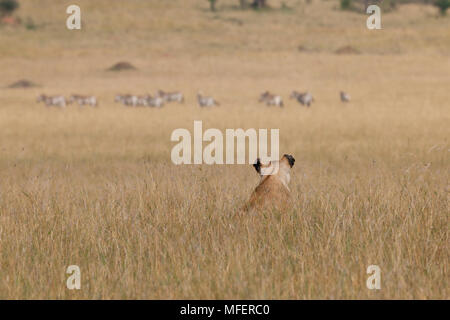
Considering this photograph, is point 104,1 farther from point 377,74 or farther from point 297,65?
point 377,74

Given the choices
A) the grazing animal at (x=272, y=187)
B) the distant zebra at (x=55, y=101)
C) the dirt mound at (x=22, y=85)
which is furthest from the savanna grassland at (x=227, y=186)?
the dirt mound at (x=22, y=85)

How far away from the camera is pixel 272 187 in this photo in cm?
738

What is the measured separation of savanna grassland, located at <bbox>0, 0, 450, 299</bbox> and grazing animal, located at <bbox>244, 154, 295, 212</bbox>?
14cm

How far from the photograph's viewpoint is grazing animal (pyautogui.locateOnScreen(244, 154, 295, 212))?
7.30 metres

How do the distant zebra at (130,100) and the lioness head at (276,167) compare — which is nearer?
the lioness head at (276,167)

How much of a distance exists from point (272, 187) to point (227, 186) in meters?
Answer: 1.56

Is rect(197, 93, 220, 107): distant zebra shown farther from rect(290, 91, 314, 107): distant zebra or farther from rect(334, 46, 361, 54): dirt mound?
rect(334, 46, 361, 54): dirt mound

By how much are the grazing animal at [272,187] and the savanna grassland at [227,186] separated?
0.47ft

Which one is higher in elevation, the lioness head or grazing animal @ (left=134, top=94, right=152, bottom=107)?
grazing animal @ (left=134, top=94, right=152, bottom=107)

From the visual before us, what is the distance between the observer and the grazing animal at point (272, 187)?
7.30 metres

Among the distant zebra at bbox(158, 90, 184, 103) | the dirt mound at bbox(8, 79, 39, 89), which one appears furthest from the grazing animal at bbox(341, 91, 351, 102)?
the dirt mound at bbox(8, 79, 39, 89)

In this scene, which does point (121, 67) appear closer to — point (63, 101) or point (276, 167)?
point (63, 101)

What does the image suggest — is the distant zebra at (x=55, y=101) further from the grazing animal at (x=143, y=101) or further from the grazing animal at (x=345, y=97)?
the grazing animal at (x=345, y=97)

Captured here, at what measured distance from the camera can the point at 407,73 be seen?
49.4 m
